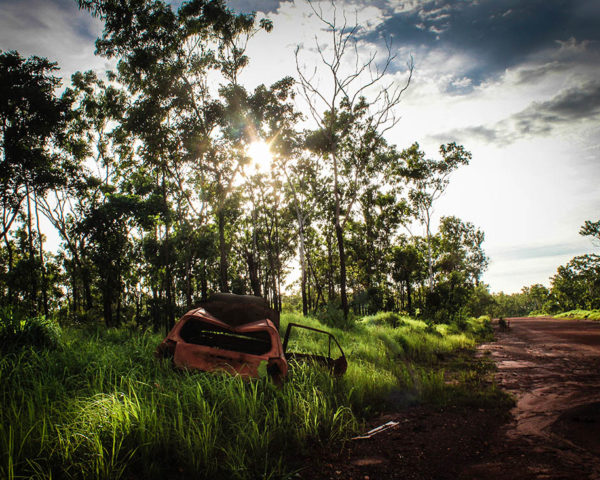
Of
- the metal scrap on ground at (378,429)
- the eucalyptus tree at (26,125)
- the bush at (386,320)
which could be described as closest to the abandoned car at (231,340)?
the metal scrap on ground at (378,429)

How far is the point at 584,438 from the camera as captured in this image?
3.10 metres

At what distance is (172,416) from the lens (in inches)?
125

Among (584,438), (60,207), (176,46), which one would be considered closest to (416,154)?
(176,46)

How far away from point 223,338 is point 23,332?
384cm

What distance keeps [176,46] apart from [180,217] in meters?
10.7

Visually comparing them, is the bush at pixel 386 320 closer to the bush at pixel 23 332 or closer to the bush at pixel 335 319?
the bush at pixel 335 319

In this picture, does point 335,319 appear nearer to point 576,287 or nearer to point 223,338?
point 223,338

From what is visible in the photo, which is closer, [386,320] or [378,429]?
[378,429]

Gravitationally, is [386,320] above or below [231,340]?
below

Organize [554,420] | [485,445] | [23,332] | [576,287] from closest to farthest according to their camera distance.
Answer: [485,445]
[554,420]
[23,332]
[576,287]

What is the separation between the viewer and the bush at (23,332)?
16.6ft

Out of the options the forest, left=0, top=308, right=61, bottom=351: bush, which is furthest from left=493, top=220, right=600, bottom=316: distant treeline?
left=0, top=308, right=61, bottom=351: bush

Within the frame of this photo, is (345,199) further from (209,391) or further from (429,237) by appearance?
(209,391)

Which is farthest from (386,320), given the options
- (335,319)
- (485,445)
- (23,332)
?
(23,332)
